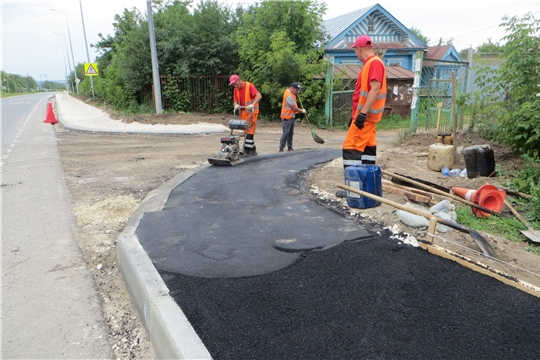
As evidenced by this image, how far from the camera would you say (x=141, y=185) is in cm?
669

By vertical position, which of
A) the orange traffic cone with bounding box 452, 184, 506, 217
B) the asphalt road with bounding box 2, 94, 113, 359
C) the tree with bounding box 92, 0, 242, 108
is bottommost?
the asphalt road with bounding box 2, 94, 113, 359

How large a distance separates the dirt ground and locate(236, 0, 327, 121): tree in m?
2.92

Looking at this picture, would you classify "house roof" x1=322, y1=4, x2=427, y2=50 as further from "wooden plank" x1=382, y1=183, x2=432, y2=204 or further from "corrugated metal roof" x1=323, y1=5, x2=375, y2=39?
"wooden plank" x1=382, y1=183, x2=432, y2=204

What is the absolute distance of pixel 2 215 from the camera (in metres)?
5.27

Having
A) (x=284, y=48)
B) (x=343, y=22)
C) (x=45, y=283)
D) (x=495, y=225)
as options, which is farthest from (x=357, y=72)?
(x=45, y=283)

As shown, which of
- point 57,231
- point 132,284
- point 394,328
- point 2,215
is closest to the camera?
point 394,328

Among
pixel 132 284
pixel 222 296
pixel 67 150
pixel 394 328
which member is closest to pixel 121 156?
pixel 67 150

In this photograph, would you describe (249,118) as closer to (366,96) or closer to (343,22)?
(366,96)

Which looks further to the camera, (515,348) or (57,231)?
(57,231)

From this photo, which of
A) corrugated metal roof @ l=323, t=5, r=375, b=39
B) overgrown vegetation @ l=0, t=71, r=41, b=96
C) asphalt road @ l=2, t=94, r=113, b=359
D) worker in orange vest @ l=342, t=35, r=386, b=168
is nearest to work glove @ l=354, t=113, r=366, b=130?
worker in orange vest @ l=342, t=35, r=386, b=168

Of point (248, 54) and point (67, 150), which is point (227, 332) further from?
point (248, 54)

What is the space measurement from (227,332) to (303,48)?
1548 centimetres

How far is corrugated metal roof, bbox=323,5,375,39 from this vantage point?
2220 cm

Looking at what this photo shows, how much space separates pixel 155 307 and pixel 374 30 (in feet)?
77.5
